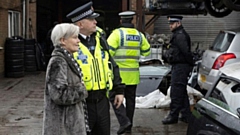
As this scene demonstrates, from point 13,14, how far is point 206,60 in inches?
351

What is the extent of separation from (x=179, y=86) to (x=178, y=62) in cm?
41

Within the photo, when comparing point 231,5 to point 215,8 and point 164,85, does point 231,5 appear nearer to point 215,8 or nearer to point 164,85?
point 215,8

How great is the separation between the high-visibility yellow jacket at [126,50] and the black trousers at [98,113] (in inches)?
92.8

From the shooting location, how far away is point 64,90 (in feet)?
11.9

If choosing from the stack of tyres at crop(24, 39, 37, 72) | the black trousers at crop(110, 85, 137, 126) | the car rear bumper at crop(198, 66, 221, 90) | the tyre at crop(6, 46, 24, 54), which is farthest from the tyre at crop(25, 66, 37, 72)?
the black trousers at crop(110, 85, 137, 126)

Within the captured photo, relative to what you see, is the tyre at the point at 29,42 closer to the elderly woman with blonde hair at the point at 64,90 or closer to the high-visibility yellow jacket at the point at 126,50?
the high-visibility yellow jacket at the point at 126,50

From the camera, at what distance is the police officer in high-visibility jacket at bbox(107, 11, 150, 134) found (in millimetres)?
6641

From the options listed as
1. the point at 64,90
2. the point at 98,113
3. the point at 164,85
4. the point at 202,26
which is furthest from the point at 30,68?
the point at 64,90

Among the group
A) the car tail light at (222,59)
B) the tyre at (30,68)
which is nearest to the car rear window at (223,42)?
the car tail light at (222,59)

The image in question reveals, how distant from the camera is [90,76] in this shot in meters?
4.11

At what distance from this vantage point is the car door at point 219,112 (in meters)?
3.89

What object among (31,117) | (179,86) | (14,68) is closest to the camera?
(179,86)

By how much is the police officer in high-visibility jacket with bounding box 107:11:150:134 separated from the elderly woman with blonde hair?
111 inches

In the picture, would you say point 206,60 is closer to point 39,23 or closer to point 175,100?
point 175,100
